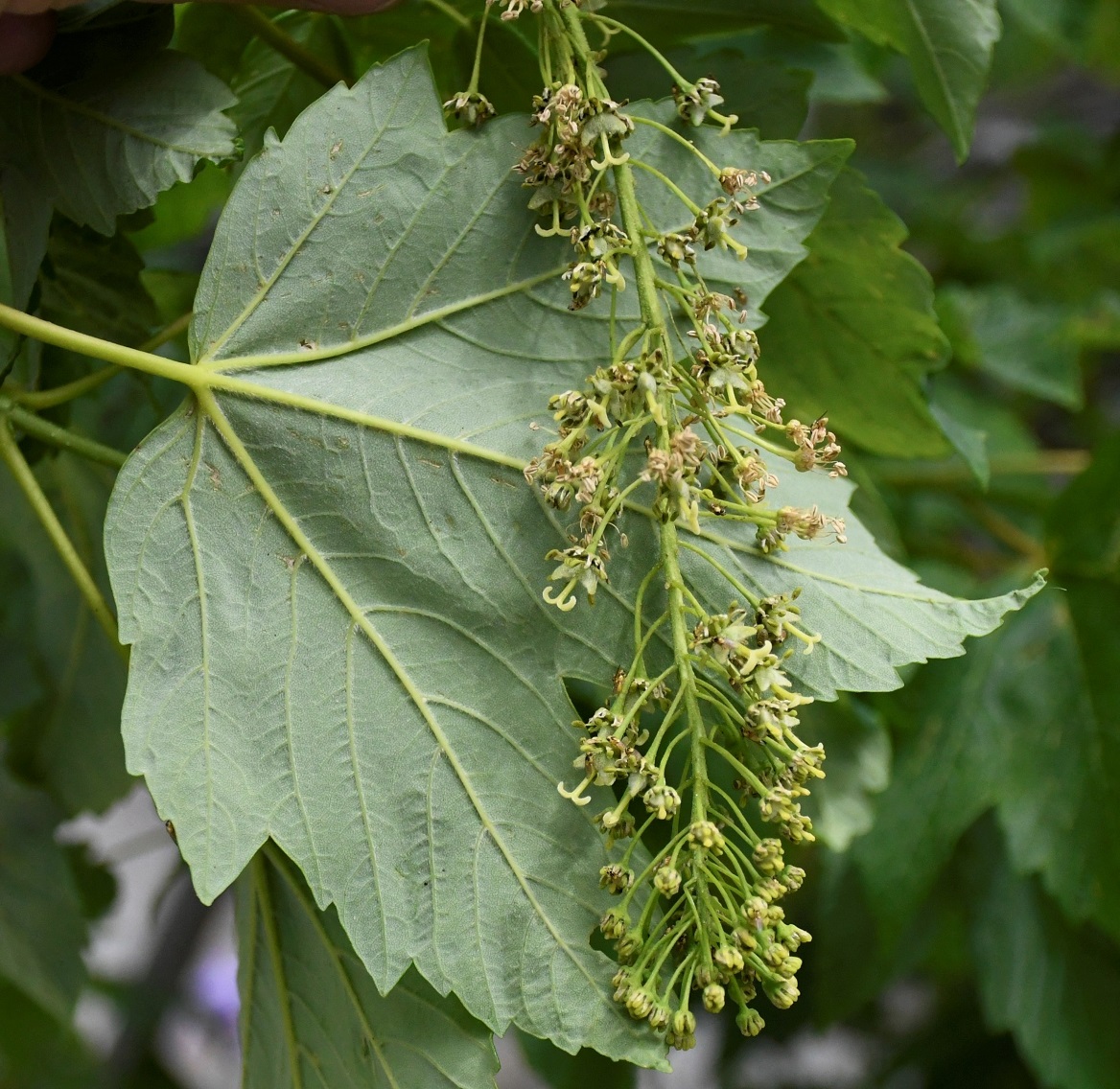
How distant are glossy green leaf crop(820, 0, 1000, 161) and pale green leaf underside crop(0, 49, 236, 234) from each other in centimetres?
25

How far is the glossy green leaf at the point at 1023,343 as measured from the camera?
843 mm

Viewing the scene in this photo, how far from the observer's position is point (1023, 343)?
87 centimetres

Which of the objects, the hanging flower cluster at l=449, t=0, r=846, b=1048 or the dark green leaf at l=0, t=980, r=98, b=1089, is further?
the dark green leaf at l=0, t=980, r=98, b=1089

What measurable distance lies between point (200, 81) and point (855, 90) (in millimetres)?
385

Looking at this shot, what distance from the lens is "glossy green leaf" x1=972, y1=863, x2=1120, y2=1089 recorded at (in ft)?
2.35

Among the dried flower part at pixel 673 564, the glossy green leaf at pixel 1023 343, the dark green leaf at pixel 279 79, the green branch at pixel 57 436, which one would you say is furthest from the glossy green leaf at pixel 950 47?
the glossy green leaf at pixel 1023 343

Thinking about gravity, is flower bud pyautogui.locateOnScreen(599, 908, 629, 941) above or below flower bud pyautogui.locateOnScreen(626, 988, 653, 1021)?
above

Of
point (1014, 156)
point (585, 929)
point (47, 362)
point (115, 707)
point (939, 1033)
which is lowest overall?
point (939, 1033)

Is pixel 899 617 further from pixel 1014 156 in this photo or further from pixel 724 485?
pixel 1014 156

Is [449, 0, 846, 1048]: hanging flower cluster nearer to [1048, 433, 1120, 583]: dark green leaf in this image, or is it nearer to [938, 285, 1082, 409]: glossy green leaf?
[1048, 433, 1120, 583]: dark green leaf

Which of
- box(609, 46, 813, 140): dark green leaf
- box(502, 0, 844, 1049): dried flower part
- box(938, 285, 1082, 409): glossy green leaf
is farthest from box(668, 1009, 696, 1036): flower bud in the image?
box(938, 285, 1082, 409): glossy green leaf

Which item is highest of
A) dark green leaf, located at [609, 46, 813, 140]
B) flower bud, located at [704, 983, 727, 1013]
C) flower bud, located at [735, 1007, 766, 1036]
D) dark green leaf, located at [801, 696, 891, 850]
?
dark green leaf, located at [609, 46, 813, 140]

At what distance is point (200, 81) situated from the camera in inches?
14.0

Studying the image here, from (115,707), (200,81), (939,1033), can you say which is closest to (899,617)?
(200,81)
